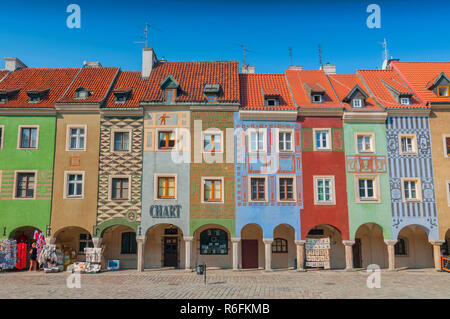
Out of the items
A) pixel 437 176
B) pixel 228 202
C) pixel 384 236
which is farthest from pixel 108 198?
pixel 437 176

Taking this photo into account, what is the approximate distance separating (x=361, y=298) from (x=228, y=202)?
35.3 feet

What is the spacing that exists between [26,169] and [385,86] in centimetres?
2615

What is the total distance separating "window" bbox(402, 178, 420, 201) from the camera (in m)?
26.2

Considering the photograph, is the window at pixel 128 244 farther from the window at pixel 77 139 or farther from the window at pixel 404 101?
the window at pixel 404 101

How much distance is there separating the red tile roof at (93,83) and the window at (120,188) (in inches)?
221

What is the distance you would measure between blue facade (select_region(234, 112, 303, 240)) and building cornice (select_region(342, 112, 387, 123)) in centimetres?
342

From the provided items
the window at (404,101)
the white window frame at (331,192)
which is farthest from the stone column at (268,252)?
the window at (404,101)

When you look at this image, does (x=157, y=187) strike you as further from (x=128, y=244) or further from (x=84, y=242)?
(x=84, y=242)

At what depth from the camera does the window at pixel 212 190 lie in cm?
2614

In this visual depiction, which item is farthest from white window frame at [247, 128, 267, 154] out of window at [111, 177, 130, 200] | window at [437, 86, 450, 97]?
window at [437, 86, 450, 97]

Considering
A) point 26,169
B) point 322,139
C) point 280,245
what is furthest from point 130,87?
point 280,245

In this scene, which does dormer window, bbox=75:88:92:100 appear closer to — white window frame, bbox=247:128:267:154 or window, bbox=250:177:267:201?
white window frame, bbox=247:128:267:154

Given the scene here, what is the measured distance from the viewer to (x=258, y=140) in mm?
26688

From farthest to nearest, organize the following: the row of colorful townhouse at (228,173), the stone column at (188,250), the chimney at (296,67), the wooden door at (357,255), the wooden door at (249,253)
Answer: the chimney at (296,67), the wooden door at (357,255), the wooden door at (249,253), the row of colorful townhouse at (228,173), the stone column at (188,250)
